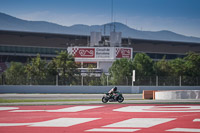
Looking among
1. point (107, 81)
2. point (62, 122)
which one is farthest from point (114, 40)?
point (62, 122)

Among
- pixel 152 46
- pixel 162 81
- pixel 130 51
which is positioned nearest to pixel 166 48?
pixel 152 46

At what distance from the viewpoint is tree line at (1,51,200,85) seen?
146 feet

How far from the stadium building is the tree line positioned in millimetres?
11157

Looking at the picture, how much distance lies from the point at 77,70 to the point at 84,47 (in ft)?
49.9

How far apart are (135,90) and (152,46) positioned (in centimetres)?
4794

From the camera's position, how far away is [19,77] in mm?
43031

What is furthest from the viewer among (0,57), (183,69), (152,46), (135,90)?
(152,46)

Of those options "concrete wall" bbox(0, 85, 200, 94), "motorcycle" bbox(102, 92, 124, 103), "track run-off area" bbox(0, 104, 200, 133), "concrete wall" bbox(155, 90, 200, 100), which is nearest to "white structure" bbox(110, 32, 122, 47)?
"concrete wall" bbox(0, 85, 200, 94)

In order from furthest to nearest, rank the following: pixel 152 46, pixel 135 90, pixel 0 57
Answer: pixel 152 46 < pixel 0 57 < pixel 135 90

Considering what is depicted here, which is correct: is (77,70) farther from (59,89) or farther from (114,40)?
(114,40)

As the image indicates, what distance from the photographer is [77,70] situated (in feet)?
184

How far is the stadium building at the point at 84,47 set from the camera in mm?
70562

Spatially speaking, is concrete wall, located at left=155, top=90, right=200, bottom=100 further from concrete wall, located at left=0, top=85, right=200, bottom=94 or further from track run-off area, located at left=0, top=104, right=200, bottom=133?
concrete wall, located at left=0, top=85, right=200, bottom=94

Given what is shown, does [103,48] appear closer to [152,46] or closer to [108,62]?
[108,62]
